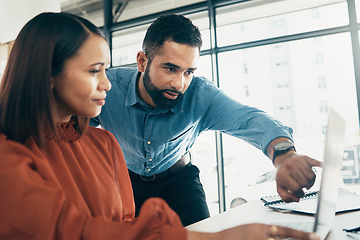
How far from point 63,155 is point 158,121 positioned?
78 cm

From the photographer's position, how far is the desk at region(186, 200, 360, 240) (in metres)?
0.88

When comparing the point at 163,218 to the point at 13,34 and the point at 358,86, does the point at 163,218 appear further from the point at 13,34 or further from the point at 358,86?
the point at 13,34

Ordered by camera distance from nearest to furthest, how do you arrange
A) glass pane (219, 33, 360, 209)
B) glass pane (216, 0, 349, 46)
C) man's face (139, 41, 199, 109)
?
man's face (139, 41, 199, 109) < glass pane (216, 0, 349, 46) < glass pane (219, 33, 360, 209)

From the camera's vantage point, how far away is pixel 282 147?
1.12 meters

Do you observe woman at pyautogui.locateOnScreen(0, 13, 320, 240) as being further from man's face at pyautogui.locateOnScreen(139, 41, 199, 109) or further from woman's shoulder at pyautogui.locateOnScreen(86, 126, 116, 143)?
man's face at pyautogui.locateOnScreen(139, 41, 199, 109)

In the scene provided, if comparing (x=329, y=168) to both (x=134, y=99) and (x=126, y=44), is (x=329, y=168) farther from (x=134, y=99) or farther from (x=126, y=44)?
(x=126, y=44)

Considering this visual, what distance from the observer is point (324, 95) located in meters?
3.36

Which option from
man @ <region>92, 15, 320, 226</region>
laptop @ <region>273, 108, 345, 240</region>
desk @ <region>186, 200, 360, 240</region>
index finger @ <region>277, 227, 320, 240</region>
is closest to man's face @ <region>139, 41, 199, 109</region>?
man @ <region>92, 15, 320, 226</region>

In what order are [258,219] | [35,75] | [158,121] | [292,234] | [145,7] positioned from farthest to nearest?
[145,7] → [158,121] → [258,219] → [35,75] → [292,234]

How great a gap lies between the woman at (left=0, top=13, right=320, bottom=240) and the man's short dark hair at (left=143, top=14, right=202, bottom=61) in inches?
23.8

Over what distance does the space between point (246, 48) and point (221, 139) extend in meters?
1.11

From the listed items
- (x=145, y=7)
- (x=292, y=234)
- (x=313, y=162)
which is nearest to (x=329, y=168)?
(x=292, y=234)

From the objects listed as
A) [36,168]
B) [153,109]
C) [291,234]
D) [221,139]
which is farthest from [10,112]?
[221,139]

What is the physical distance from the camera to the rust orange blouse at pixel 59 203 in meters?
0.58
